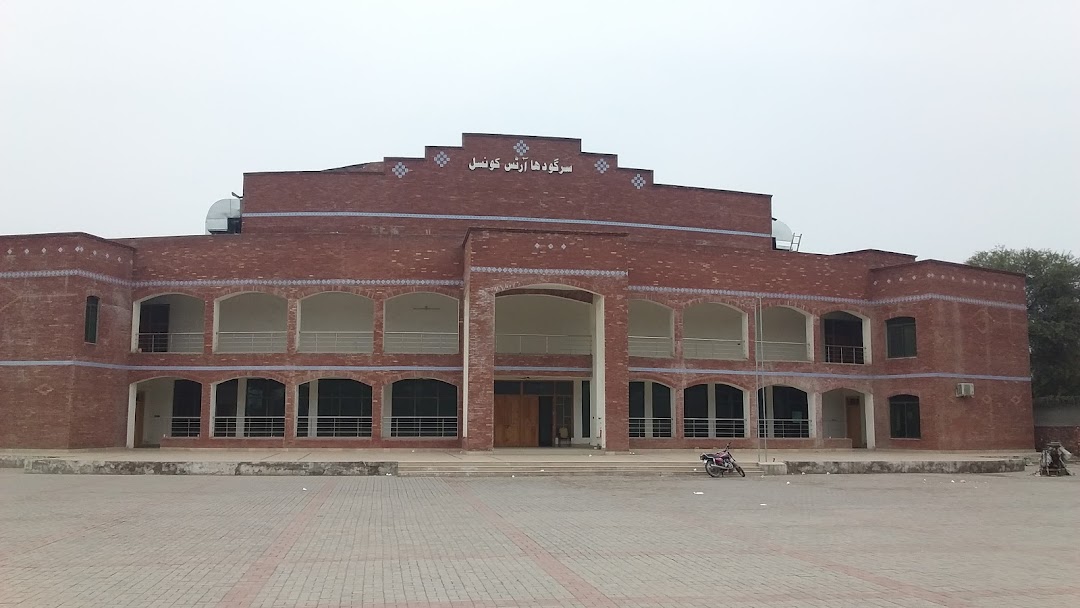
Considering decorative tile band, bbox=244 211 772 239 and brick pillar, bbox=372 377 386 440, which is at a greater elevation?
decorative tile band, bbox=244 211 772 239

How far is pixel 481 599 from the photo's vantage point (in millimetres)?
7824

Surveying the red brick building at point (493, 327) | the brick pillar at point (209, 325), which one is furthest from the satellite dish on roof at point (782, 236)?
the brick pillar at point (209, 325)

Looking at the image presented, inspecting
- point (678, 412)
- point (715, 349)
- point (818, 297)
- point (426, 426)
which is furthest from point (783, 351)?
point (426, 426)

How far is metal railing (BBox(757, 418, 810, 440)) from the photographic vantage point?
34.1 metres

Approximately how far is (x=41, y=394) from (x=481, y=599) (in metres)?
24.8

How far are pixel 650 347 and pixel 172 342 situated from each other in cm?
1857

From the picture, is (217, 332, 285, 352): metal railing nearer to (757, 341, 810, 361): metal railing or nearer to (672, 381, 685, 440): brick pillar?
(672, 381, 685, 440): brick pillar

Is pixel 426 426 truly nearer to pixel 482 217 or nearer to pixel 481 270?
pixel 481 270

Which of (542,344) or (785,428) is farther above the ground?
(542,344)

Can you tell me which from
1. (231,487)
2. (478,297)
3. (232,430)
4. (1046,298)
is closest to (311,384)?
(232,430)

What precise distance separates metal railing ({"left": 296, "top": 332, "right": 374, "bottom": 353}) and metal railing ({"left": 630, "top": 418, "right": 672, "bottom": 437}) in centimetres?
1049

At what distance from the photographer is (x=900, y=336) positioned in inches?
1332

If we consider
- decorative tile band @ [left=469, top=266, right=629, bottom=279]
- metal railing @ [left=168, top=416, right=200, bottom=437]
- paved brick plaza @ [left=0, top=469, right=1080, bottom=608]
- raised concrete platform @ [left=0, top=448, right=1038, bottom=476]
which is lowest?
paved brick plaza @ [left=0, top=469, right=1080, bottom=608]

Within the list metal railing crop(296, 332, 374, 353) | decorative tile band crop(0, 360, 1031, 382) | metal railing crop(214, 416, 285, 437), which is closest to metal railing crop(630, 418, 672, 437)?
decorative tile band crop(0, 360, 1031, 382)
